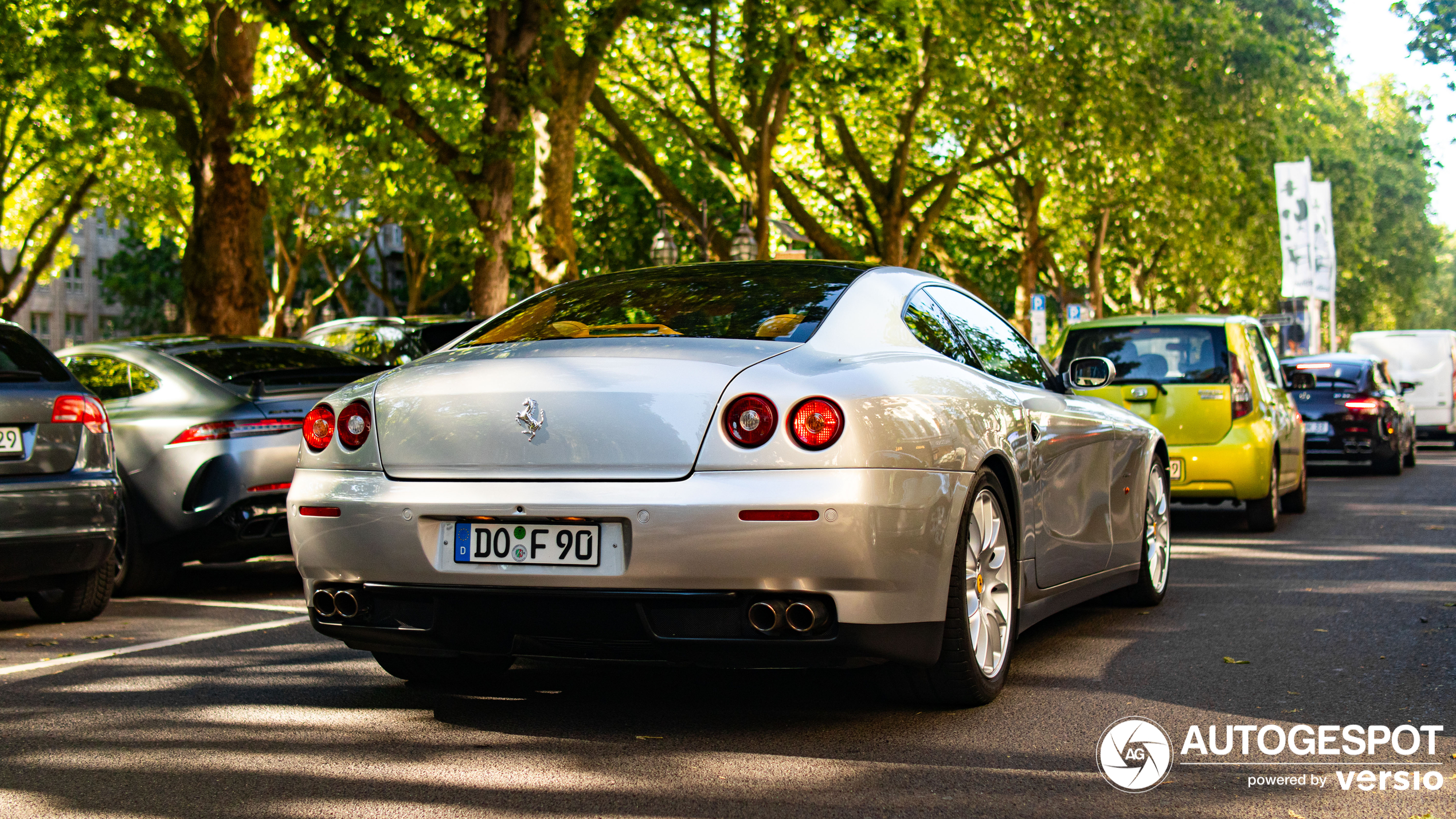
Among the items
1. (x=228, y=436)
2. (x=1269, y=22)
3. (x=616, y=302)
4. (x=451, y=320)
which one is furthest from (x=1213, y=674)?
(x=1269, y=22)

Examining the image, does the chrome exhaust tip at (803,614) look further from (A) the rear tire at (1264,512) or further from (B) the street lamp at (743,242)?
(B) the street lamp at (743,242)

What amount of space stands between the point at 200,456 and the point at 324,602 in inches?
156

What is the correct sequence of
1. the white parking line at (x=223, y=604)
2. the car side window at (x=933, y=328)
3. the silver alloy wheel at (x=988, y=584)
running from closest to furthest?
the silver alloy wheel at (x=988, y=584), the car side window at (x=933, y=328), the white parking line at (x=223, y=604)

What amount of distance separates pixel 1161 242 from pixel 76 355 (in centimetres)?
3283

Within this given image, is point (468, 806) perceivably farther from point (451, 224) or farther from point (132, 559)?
point (451, 224)

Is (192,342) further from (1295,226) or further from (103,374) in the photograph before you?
(1295,226)

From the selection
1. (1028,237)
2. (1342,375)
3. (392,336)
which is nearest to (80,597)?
(392,336)

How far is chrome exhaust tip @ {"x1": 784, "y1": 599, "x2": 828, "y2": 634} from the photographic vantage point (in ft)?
14.4

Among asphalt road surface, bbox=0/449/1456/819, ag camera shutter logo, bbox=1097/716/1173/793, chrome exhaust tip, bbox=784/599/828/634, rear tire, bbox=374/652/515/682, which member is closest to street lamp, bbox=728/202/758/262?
asphalt road surface, bbox=0/449/1456/819

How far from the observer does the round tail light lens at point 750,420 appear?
438cm

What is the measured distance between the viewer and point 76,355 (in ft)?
31.1

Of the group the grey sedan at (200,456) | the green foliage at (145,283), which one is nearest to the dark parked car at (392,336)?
the grey sedan at (200,456)

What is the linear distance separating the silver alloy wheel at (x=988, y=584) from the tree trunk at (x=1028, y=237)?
1109 inches

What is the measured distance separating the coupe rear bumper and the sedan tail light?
4.08 meters
